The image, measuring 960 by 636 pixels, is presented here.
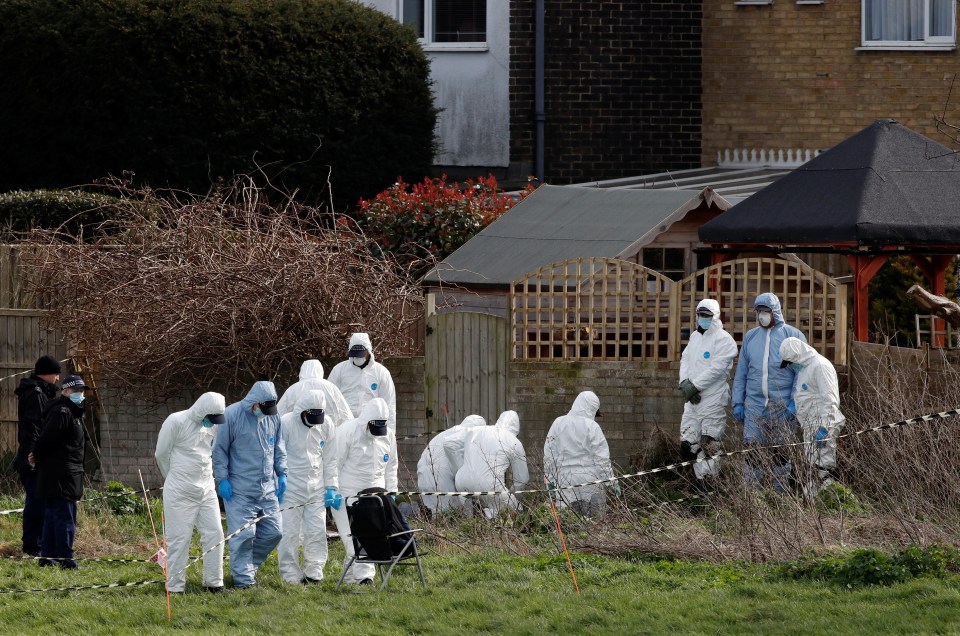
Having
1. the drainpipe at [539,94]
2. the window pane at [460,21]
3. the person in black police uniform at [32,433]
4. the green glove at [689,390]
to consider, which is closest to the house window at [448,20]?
the window pane at [460,21]

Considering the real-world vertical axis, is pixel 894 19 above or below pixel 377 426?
above

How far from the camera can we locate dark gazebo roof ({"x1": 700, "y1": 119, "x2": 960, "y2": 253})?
526 inches

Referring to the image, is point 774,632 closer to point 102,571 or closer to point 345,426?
point 345,426

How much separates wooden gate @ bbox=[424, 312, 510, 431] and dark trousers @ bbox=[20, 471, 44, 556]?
399 cm

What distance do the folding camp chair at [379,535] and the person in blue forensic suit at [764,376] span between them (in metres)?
3.79

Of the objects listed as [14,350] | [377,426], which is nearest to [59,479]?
[377,426]

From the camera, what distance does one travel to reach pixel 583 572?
30.8ft

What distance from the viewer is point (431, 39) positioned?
844 inches

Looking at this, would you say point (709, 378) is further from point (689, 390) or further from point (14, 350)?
point (14, 350)

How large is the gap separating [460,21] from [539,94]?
167 cm

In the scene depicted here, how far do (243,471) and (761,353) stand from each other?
15.9 feet

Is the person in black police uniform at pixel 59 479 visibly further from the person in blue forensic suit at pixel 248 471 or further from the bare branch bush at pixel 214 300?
the bare branch bush at pixel 214 300

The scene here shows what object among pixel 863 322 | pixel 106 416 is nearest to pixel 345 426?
pixel 106 416

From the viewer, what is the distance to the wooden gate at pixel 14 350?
45.5 feet
